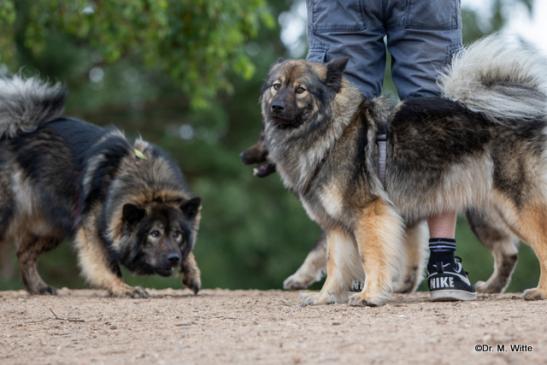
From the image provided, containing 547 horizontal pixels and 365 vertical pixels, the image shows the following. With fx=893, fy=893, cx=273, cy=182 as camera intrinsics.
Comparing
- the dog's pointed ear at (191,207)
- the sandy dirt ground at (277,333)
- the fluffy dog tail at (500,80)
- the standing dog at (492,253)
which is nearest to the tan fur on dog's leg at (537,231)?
the sandy dirt ground at (277,333)

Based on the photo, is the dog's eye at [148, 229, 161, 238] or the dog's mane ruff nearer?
the dog's mane ruff

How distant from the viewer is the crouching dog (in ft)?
22.7

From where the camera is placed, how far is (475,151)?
5.37 metres

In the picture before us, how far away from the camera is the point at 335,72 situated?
5.55 metres

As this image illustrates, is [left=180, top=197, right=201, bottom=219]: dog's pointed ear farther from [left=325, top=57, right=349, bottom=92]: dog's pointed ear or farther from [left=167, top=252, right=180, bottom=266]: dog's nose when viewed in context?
[left=325, top=57, right=349, bottom=92]: dog's pointed ear

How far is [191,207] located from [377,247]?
214 cm

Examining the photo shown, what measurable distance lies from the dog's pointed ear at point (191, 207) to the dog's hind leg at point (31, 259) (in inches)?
55.0

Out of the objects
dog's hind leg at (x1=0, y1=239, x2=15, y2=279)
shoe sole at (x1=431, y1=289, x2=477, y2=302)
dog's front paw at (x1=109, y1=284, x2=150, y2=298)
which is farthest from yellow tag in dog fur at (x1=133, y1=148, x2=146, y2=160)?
dog's hind leg at (x1=0, y1=239, x2=15, y2=279)

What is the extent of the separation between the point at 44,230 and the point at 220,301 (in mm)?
2145

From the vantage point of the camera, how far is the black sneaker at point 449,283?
5.39m

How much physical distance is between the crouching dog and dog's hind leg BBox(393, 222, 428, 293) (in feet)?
5.48

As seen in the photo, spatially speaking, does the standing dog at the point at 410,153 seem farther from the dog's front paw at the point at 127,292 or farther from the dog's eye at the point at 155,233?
the dog's front paw at the point at 127,292

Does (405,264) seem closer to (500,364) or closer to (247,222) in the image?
(500,364)

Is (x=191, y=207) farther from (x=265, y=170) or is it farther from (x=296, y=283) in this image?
(x=296, y=283)
